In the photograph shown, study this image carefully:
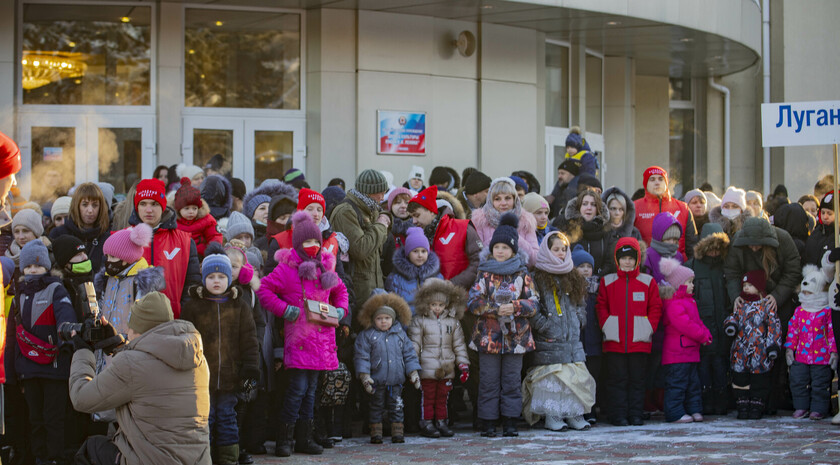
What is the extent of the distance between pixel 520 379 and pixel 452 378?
60 centimetres

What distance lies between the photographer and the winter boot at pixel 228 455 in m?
8.03

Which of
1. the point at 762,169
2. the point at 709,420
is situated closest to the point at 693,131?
the point at 762,169

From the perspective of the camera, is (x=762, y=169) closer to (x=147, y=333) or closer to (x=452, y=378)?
(x=452, y=378)

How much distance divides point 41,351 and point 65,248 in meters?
0.79

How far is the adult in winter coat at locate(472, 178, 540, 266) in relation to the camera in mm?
10305

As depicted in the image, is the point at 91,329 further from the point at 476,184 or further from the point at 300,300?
the point at 476,184

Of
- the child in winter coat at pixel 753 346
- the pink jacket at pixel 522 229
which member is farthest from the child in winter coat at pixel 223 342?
the child in winter coat at pixel 753 346

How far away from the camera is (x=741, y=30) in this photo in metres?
20.1

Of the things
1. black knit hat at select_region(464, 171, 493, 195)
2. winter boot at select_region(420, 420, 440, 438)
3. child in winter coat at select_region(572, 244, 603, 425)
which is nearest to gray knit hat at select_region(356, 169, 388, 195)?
black knit hat at select_region(464, 171, 493, 195)

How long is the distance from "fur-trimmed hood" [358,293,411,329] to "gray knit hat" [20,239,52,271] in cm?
258

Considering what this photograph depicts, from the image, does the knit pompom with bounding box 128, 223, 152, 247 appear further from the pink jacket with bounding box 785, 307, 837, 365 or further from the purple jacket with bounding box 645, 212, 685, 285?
the pink jacket with bounding box 785, 307, 837, 365

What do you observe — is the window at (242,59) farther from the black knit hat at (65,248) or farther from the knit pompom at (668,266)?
the black knit hat at (65,248)

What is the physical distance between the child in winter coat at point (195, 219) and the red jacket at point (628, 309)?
3600mm

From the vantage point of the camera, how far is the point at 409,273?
32.3 ft
